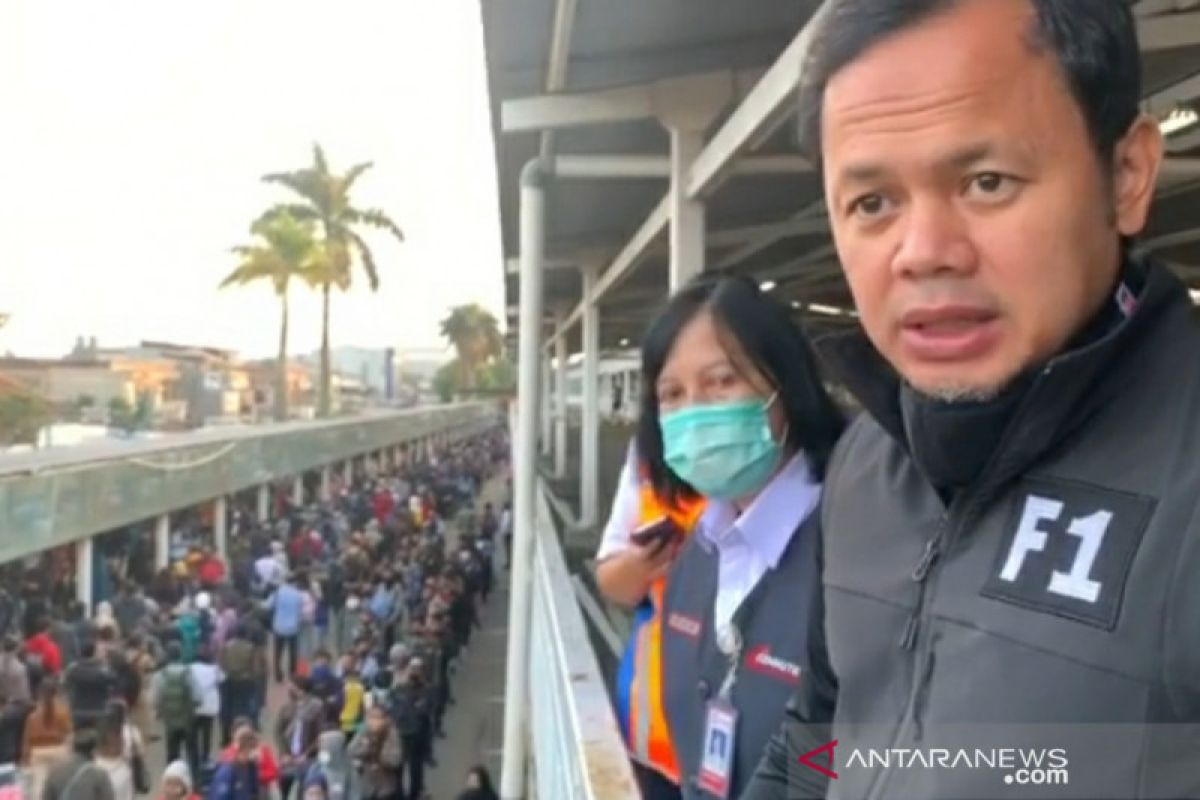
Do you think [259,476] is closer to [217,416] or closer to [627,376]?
[217,416]

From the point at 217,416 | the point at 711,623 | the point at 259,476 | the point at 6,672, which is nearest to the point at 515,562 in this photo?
the point at 711,623

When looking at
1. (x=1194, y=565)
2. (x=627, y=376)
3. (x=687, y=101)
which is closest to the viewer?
(x=1194, y=565)

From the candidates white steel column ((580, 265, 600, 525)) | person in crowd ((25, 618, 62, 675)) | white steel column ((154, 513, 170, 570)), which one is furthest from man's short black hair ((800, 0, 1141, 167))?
white steel column ((154, 513, 170, 570))

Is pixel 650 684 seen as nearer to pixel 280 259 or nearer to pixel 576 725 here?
pixel 576 725

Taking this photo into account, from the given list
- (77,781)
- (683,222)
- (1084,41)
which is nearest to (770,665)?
(1084,41)

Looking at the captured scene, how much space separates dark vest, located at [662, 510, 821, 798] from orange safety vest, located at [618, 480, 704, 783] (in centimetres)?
6

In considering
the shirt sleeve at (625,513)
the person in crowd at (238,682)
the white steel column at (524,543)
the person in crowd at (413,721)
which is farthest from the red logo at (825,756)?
the person in crowd at (238,682)

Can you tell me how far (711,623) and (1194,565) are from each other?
3.56ft

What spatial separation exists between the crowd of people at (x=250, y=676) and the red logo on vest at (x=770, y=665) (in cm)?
612

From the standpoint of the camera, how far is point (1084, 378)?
938 millimetres

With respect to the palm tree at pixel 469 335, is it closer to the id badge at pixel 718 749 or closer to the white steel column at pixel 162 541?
the white steel column at pixel 162 541

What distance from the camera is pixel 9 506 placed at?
12648mm

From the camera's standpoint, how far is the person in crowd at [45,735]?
25.9 ft

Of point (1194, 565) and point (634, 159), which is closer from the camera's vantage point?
point (1194, 565)
